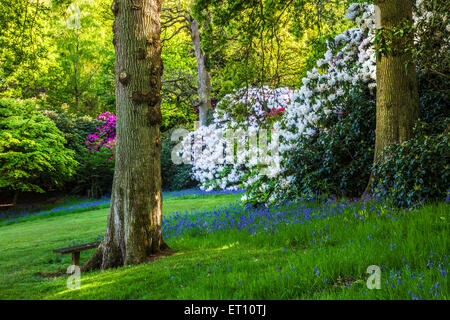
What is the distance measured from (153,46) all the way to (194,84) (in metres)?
15.3

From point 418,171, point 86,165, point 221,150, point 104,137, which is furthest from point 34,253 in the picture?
point 104,137

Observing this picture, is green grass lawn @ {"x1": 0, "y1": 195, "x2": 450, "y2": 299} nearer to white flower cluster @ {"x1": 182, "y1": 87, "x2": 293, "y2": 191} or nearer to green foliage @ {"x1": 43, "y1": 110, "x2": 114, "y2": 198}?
white flower cluster @ {"x1": 182, "y1": 87, "x2": 293, "y2": 191}

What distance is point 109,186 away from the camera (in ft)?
66.0

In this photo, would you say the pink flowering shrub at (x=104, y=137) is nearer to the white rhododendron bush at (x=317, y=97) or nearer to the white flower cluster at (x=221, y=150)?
the white flower cluster at (x=221, y=150)

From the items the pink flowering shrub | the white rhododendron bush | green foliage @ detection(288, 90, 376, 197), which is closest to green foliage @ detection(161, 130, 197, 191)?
the pink flowering shrub

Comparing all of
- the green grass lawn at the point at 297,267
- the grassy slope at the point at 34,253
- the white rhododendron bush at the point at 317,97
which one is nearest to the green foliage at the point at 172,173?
the grassy slope at the point at 34,253

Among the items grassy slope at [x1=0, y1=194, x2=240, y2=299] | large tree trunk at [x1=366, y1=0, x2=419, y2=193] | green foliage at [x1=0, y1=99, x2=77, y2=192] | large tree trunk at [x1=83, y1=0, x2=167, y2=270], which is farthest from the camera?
green foliage at [x1=0, y1=99, x2=77, y2=192]

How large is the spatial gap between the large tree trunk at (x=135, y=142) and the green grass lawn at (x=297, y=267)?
24.2 inches

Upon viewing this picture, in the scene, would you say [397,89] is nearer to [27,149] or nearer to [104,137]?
[27,149]

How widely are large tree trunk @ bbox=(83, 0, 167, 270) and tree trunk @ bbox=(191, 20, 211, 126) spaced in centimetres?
1319

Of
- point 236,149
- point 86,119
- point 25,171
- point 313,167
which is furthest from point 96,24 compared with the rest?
point 313,167

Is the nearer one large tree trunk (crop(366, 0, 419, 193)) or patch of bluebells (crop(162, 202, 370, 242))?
patch of bluebells (crop(162, 202, 370, 242))

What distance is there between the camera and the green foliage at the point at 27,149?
1518 centimetres

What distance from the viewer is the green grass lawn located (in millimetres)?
3189
